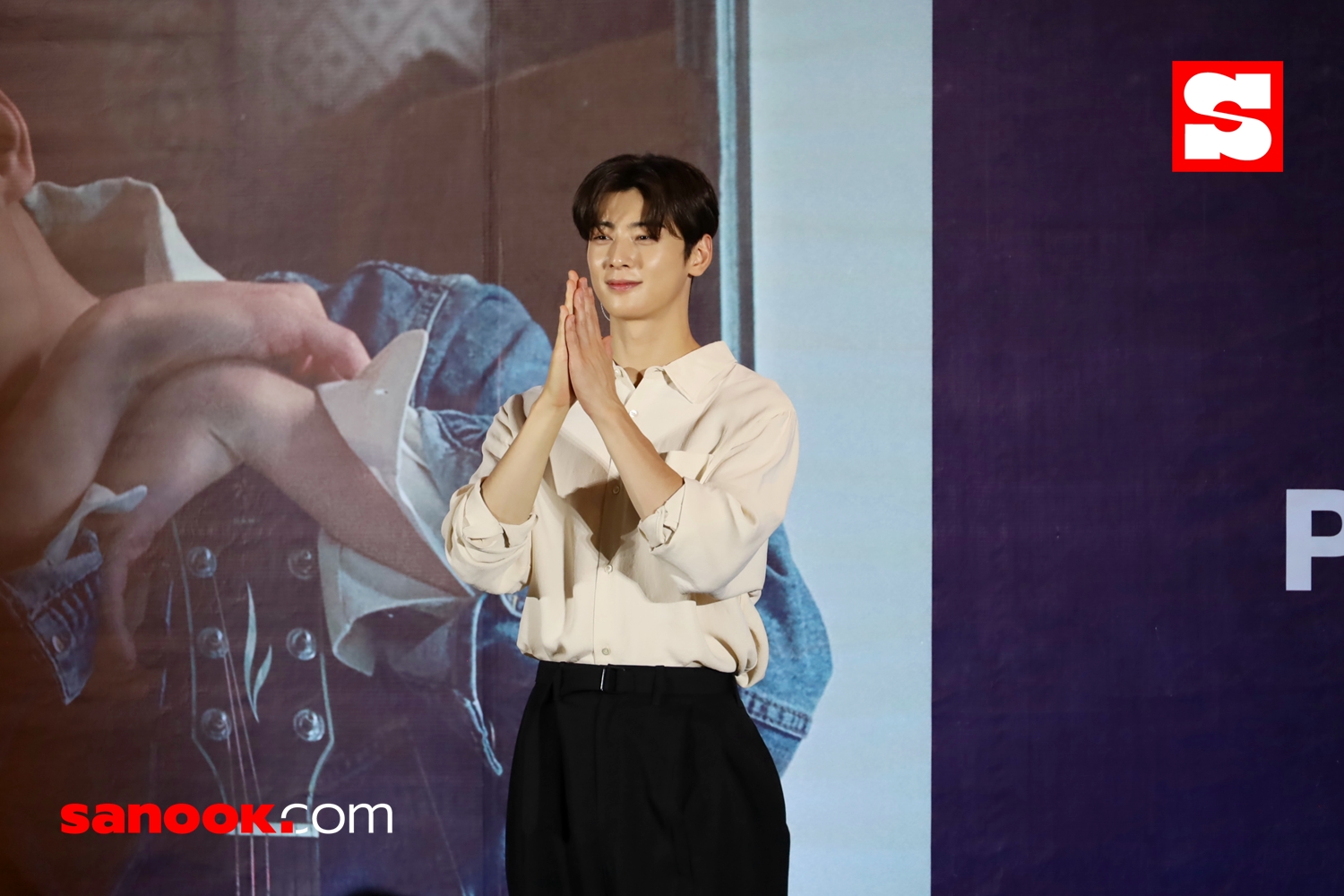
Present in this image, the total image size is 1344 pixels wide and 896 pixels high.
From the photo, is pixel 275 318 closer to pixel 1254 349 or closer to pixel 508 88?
pixel 508 88

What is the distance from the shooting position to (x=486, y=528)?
146cm

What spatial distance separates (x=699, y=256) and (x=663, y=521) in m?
0.49

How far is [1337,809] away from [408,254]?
2.65 metres

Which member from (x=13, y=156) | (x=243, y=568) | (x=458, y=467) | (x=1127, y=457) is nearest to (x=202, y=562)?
(x=243, y=568)

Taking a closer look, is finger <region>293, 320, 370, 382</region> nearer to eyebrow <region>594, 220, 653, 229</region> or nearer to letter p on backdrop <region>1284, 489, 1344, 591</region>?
eyebrow <region>594, 220, 653, 229</region>

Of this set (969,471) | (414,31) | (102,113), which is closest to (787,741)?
(969,471)

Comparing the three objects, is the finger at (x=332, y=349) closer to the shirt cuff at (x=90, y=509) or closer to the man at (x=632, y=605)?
the shirt cuff at (x=90, y=509)

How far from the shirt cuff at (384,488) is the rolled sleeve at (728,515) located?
1176 millimetres

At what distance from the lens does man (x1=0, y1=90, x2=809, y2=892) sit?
2525mm

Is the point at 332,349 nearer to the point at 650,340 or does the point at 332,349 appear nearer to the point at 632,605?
the point at 650,340

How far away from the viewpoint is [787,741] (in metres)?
2.52

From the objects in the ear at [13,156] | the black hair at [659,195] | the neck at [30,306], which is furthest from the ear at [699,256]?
the ear at [13,156]

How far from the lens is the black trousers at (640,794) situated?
4.90 feet

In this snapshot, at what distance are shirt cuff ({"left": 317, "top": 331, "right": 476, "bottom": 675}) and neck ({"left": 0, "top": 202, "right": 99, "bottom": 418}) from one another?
67 cm
